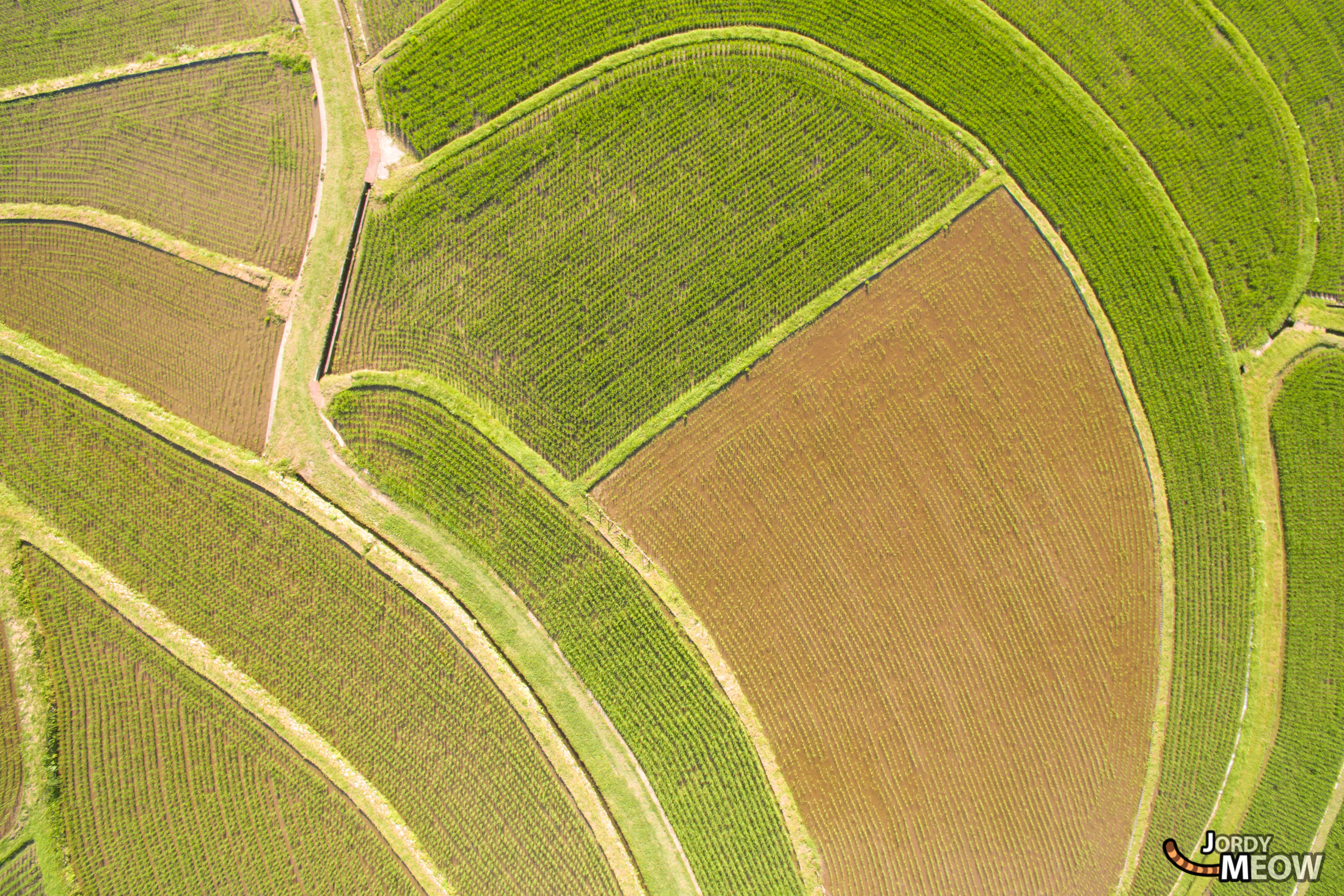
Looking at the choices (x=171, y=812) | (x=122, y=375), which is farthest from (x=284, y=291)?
(x=171, y=812)

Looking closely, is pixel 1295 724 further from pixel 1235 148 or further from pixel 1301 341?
pixel 1235 148

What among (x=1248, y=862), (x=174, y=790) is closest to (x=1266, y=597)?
(x=1248, y=862)

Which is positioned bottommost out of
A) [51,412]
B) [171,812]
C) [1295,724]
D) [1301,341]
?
[1295,724]

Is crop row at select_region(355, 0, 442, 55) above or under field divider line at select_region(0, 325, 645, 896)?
above

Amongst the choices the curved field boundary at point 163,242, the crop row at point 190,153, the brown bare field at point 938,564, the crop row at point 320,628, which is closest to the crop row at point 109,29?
the crop row at point 190,153

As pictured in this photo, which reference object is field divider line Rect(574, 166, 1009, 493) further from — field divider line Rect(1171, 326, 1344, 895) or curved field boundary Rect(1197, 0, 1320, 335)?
field divider line Rect(1171, 326, 1344, 895)

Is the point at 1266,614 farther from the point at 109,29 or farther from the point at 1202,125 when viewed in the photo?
the point at 109,29

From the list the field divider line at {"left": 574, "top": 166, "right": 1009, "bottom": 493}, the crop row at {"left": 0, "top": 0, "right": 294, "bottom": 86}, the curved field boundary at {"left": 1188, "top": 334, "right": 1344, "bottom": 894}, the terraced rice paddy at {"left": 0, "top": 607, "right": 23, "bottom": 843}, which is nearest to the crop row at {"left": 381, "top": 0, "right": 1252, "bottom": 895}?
the curved field boundary at {"left": 1188, "top": 334, "right": 1344, "bottom": 894}
